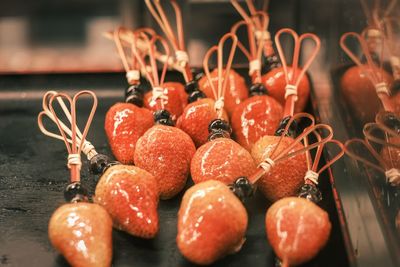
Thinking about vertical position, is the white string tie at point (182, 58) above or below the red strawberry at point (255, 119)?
above

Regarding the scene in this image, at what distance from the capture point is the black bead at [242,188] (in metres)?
1.03

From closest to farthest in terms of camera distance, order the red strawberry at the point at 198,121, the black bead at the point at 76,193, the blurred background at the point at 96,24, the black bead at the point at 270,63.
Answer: the black bead at the point at 76,193
the red strawberry at the point at 198,121
the black bead at the point at 270,63
the blurred background at the point at 96,24

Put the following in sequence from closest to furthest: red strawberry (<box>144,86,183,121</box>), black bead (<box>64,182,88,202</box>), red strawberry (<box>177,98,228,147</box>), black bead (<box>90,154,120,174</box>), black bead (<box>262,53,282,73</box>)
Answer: black bead (<box>64,182,88,202</box>) < black bead (<box>90,154,120,174</box>) < red strawberry (<box>177,98,228,147</box>) < red strawberry (<box>144,86,183,121</box>) < black bead (<box>262,53,282,73</box>)

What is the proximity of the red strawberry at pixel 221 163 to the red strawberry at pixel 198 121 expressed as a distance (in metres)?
0.13

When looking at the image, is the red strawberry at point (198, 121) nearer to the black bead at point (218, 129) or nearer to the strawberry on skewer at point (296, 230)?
the black bead at point (218, 129)

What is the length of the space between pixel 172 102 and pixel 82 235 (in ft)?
1.59

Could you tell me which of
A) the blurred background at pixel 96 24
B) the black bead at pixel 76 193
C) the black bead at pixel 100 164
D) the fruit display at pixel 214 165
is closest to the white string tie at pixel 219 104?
the fruit display at pixel 214 165

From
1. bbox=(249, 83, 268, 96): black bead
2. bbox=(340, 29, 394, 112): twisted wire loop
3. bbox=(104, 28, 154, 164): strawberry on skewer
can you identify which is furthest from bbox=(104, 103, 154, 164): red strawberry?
bbox=(340, 29, 394, 112): twisted wire loop

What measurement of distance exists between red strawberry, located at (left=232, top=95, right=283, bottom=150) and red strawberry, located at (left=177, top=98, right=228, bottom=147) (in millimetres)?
37

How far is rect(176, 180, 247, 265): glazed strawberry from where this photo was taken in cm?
94

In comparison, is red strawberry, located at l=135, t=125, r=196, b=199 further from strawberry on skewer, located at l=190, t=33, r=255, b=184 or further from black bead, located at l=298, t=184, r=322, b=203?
black bead, located at l=298, t=184, r=322, b=203

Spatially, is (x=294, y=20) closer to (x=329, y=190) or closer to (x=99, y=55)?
(x=99, y=55)

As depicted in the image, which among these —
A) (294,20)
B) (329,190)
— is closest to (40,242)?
(329,190)

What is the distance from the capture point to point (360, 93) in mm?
1399
